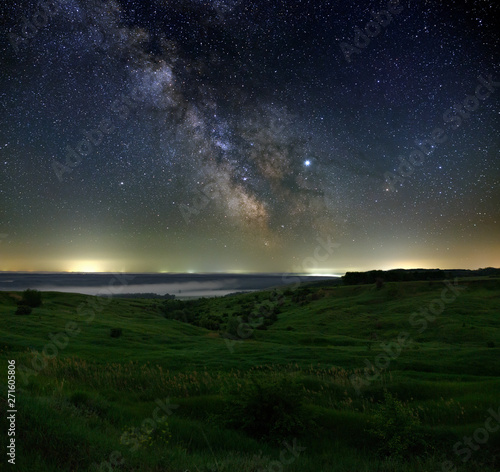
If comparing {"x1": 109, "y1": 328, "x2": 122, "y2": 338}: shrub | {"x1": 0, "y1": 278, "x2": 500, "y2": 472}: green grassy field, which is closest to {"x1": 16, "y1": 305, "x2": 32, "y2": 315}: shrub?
{"x1": 0, "y1": 278, "x2": 500, "y2": 472}: green grassy field

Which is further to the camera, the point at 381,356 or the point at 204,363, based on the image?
the point at 381,356

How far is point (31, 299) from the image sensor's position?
60.8 meters

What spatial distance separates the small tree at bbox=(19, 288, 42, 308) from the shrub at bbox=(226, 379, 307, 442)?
6219 centimetres

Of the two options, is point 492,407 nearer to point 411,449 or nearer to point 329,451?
point 411,449

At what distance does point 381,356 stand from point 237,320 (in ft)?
131

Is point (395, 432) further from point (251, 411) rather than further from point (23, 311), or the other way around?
point (23, 311)

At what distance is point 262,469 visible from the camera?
23.3ft

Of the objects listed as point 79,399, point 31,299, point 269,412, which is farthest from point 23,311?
point 269,412

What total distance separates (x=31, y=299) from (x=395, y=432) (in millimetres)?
68373

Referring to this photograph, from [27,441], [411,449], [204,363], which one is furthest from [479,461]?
[204,363]

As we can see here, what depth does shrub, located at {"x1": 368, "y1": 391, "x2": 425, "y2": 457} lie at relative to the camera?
9609 millimetres

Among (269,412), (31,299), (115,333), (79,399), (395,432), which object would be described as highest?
(79,399)

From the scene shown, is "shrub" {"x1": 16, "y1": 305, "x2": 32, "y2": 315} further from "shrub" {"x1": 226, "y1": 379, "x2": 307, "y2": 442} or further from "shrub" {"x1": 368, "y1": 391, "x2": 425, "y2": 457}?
"shrub" {"x1": 368, "y1": 391, "x2": 425, "y2": 457}

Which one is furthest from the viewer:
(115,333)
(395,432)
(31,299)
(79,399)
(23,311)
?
(31,299)
